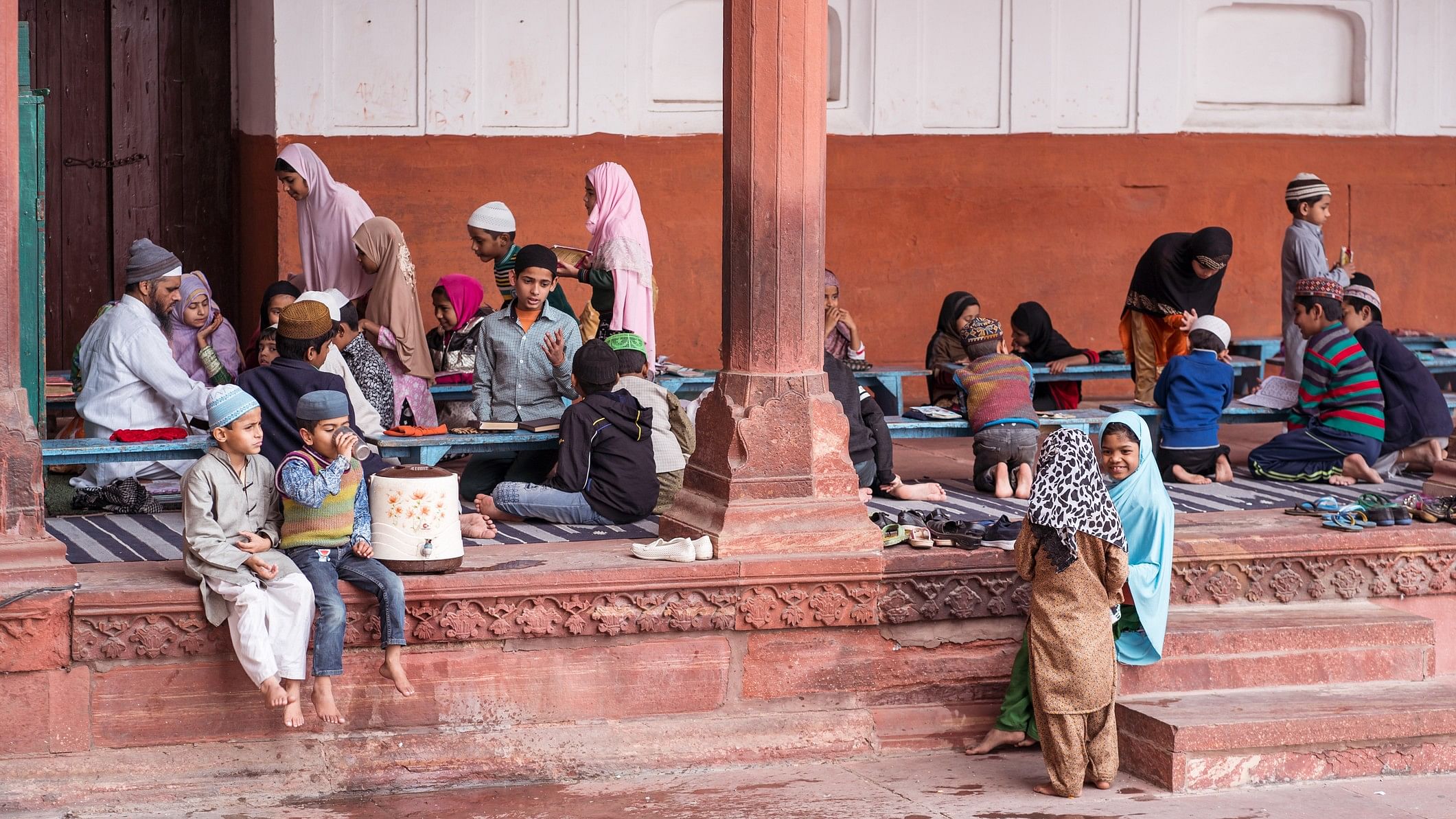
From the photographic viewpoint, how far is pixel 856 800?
5477 mm

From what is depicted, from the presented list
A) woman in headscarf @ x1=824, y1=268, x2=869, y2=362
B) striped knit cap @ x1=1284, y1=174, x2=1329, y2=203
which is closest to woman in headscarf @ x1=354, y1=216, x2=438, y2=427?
woman in headscarf @ x1=824, y1=268, x2=869, y2=362

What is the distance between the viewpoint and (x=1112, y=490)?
592 centimetres

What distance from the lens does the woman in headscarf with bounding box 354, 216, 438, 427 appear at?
8195 millimetres

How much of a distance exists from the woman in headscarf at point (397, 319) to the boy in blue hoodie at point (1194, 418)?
3.51 m

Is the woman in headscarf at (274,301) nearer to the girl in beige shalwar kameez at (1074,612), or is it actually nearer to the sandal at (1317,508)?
the girl in beige shalwar kameez at (1074,612)

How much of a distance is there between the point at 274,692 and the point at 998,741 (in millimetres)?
2462

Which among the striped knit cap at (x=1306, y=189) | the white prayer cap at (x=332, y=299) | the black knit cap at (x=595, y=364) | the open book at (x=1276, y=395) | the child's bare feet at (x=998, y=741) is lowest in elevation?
the child's bare feet at (x=998, y=741)

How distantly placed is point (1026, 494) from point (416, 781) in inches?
130

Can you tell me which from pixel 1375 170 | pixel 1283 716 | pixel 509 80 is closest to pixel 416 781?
pixel 1283 716

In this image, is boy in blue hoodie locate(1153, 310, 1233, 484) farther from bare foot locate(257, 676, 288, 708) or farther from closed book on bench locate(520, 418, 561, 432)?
bare foot locate(257, 676, 288, 708)

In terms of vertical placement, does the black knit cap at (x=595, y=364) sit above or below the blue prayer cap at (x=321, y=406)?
above

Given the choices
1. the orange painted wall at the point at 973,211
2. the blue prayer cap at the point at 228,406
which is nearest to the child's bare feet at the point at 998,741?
the blue prayer cap at the point at 228,406

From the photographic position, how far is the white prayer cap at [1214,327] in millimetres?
8359

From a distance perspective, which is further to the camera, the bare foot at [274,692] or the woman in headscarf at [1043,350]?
the woman in headscarf at [1043,350]
